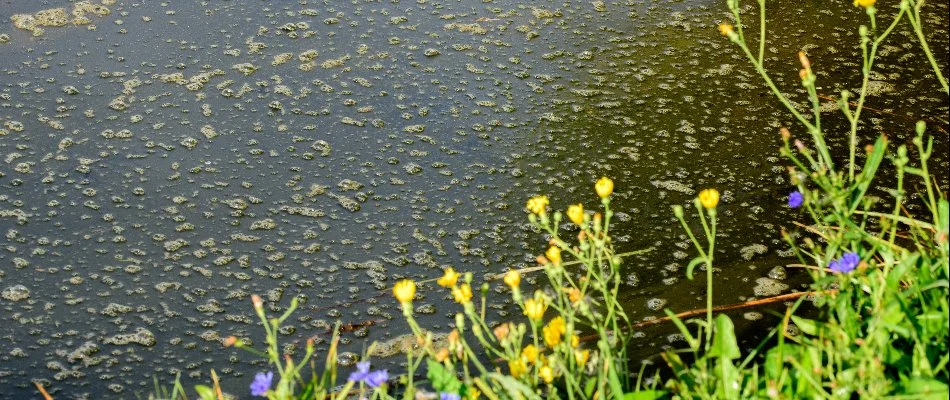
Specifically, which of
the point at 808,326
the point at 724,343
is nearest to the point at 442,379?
the point at 724,343

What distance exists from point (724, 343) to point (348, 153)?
36.1 inches

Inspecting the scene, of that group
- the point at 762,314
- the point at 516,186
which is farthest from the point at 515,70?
the point at 762,314

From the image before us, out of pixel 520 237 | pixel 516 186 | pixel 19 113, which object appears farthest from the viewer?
pixel 19 113

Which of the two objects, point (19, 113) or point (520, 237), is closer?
point (520, 237)

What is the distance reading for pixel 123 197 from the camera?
6.15 feet

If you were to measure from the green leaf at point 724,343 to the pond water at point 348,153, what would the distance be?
0.73 ft

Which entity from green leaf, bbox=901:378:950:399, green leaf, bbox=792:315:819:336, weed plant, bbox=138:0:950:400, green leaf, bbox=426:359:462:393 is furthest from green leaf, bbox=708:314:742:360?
green leaf, bbox=426:359:462:393

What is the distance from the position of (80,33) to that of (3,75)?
0.22 metres

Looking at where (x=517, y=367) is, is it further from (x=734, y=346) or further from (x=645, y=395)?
(x=734, y=346)

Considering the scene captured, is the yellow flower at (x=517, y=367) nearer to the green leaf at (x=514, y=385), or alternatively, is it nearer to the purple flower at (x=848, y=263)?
the green leaf at (x=514, y=385)

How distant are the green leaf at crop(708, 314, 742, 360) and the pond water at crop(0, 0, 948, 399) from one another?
0.22 metres

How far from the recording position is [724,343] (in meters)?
1.34

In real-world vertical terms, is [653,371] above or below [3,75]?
below

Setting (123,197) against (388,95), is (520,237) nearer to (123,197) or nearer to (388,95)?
(388,95)
